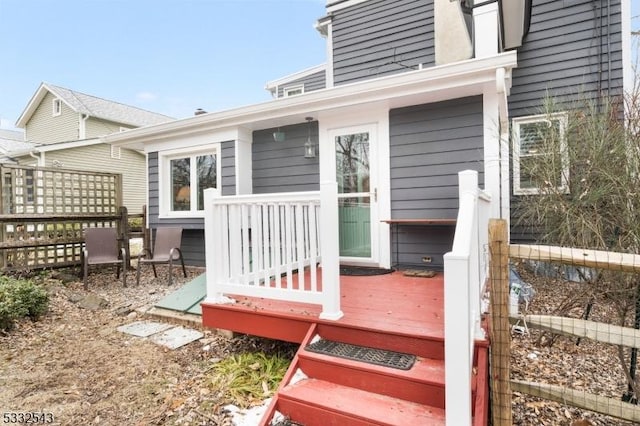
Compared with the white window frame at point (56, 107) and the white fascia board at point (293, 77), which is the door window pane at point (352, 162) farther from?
the white window frame at point (56, 107)

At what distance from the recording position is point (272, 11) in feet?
38.8

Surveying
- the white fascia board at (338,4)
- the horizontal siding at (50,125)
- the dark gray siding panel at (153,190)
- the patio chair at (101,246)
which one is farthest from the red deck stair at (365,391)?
the horizontal siding at (50,125)

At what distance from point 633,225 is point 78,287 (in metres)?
6.79

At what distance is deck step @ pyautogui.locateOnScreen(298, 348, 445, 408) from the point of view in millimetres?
1783

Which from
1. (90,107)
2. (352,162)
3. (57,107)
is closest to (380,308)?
(352,162)

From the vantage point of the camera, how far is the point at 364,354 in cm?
214

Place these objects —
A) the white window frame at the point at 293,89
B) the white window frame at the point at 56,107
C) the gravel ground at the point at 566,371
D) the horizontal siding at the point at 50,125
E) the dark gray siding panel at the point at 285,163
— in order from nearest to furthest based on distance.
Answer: the gravel ground at the point at 566,371
the dark gray siding panel at the point at 285,163
the white window frame at the point at 293,89
the horizontal siding at the point at 50,125
the white window frame at the point at 56,107

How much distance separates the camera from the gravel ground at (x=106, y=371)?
2.21 metres

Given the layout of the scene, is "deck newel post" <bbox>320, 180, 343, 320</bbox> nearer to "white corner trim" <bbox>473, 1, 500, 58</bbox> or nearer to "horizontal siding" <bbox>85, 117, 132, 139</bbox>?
"white corner trim" <bbox>473, 1, 500, 58</bbox>

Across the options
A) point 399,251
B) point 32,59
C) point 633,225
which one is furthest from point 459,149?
point 32,59

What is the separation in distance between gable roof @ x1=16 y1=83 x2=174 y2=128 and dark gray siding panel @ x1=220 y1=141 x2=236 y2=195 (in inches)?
460

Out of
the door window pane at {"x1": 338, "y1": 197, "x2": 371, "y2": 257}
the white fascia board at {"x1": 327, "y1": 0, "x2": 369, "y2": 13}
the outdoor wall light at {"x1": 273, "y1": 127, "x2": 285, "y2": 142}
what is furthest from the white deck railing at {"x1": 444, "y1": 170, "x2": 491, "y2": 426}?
the white fascia board at {"x1": 327, "y1": 0, "x2": 369, "y2": 13}

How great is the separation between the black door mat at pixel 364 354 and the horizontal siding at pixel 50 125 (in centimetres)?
1604

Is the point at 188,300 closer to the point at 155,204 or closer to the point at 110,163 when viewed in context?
the point at 155,204
